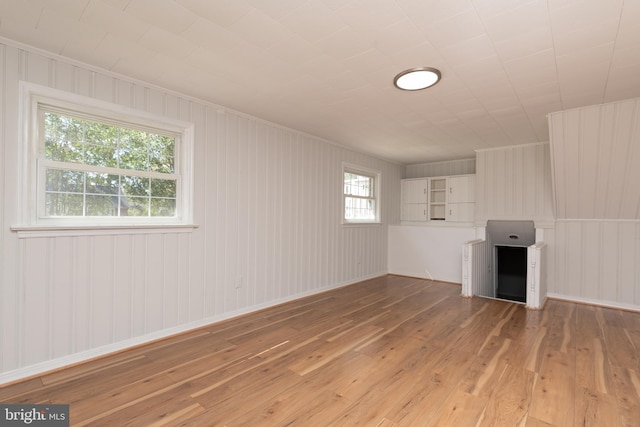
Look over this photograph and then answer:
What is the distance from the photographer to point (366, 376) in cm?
228

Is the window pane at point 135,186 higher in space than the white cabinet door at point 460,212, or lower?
higher

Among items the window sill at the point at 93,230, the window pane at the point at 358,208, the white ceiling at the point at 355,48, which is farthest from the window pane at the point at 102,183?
the window pane at the point at 358,208

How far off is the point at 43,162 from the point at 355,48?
2517 millimetres

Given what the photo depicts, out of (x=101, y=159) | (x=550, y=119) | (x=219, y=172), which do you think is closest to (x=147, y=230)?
(x=101, y=159)

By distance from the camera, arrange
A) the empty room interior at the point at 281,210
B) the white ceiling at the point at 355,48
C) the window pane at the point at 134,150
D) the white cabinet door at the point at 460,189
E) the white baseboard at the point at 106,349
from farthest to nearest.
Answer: the white cabinet door at the point at 460,189, the window pane at the point at 134,150, the white baseboard at the point at 106,349, the empty room interior at the point at 281,210, the white ceiling at the point at 355,48

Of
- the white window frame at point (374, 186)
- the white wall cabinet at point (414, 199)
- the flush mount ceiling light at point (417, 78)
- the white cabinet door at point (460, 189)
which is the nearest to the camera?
the flush mount ceiling light at point (417, 78)

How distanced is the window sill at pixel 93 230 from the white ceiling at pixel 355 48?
4.32ft

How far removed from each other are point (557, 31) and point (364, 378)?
266cm

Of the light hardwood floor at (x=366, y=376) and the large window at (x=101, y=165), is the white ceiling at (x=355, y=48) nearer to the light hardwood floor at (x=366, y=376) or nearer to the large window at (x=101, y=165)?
the large window at (x=101, y=165)

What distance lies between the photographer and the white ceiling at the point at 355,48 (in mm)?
1770

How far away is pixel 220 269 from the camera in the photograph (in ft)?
11.2

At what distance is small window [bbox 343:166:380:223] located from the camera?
5406mm

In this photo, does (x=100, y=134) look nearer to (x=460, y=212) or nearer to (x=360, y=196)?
(x=360, y=196)

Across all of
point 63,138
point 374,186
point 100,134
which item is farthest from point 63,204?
point 374,186
